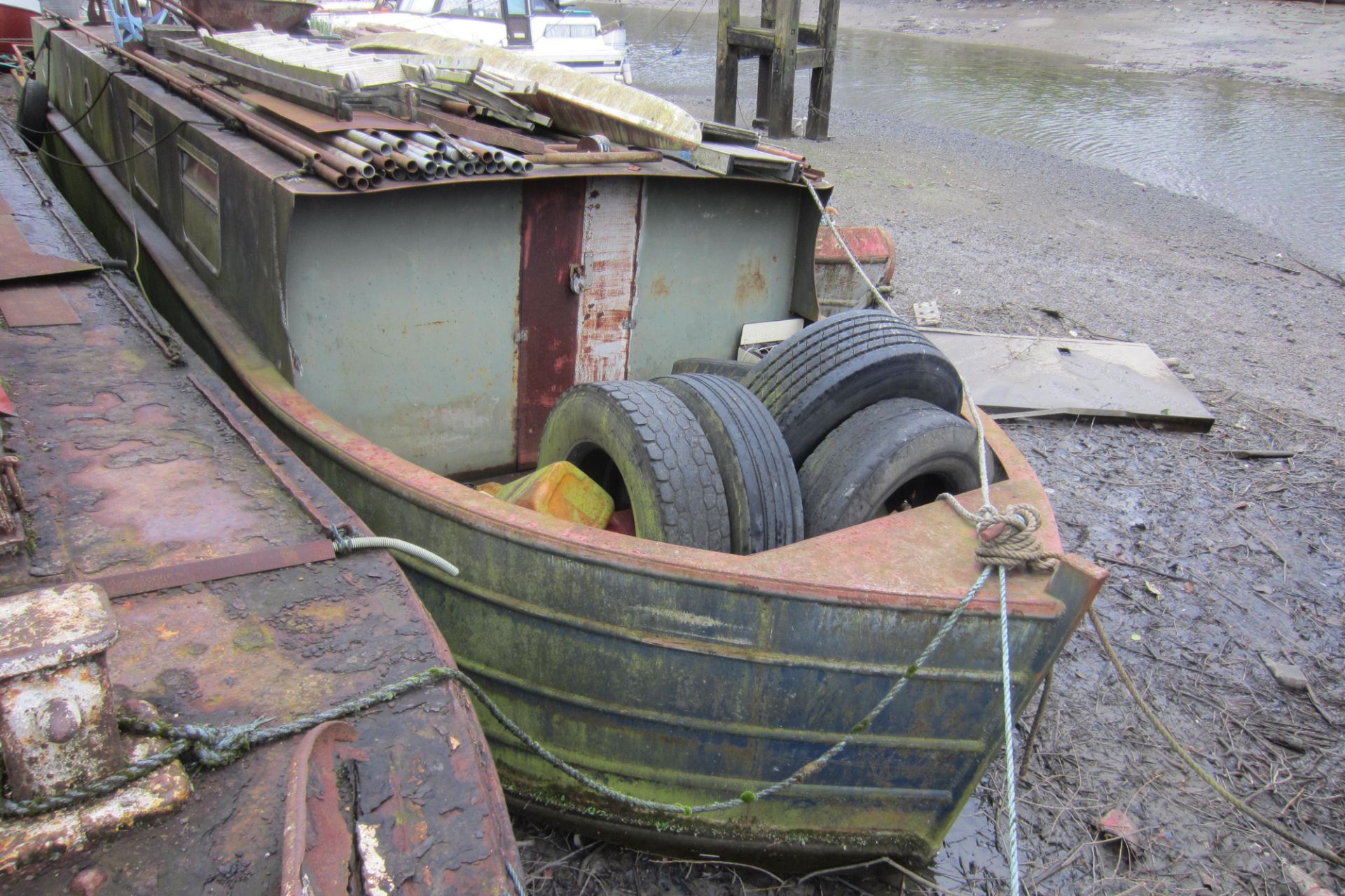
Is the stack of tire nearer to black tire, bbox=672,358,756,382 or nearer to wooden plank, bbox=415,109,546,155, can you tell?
black tire, bbox=672,358,756,382

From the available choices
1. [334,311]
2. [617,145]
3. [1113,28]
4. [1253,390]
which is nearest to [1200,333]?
[1253,390]

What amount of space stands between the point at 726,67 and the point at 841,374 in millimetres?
9852

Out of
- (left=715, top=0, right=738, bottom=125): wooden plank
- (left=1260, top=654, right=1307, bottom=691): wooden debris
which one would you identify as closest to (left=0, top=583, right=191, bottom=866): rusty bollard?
(left=1260, top=654, right=1307, bottom=691): wooden debris

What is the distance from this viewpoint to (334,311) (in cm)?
358

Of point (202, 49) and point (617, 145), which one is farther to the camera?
point (202, 49)

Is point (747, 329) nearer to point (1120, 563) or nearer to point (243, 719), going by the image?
point (1120, 563)

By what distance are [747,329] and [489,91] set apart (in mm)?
1673

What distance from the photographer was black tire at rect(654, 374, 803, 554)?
311 centimetres

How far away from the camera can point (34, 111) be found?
25.4ft

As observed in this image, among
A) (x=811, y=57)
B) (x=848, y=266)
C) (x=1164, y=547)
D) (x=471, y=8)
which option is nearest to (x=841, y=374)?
(x=848, y=266)

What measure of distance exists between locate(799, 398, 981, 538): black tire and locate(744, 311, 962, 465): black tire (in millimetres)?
64

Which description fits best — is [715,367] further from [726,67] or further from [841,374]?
[726,67]

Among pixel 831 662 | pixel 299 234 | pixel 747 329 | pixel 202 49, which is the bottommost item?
pixel 831 662

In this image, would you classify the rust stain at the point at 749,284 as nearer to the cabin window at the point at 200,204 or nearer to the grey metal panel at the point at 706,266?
the grey metal panel at the point at 706,266
